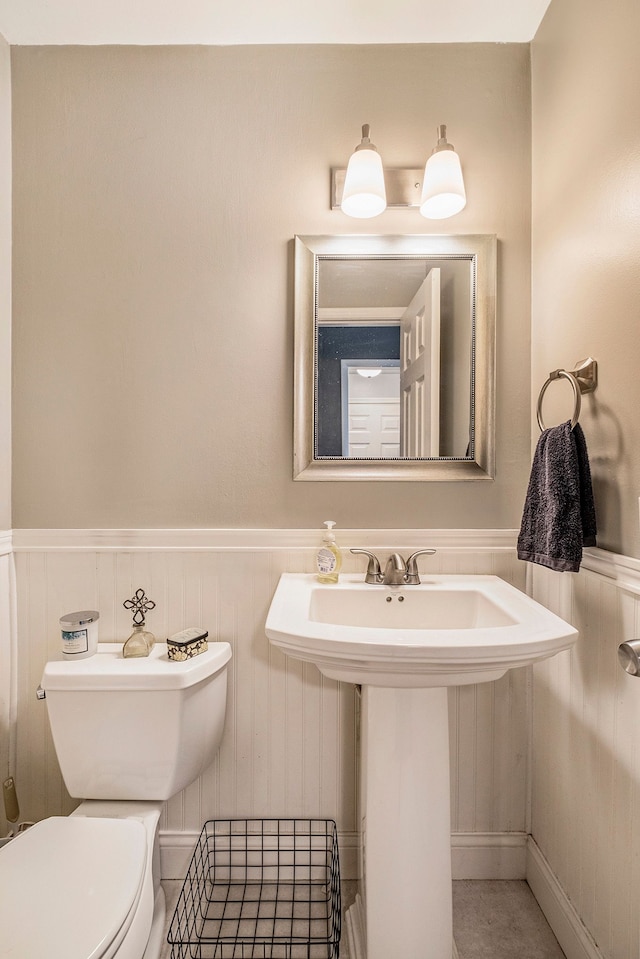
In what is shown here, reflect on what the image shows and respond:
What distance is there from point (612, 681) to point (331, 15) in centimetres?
179

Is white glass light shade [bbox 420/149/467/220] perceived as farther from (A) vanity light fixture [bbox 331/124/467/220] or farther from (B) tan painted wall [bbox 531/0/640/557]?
(B) tan painted wall [bbox 531/0/640/557]

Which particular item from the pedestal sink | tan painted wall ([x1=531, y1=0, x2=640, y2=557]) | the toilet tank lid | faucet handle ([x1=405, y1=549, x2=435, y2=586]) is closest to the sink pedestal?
the pedestal sink

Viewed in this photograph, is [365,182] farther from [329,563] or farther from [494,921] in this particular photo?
[494,921]

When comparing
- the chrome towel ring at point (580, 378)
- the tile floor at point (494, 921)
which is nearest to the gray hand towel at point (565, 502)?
the chrome towel ring at point (580, 378)

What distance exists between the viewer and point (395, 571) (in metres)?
1.38

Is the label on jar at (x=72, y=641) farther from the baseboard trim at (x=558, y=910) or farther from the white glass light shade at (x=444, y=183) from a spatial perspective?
the white glass light shade at (x=444, y=183)

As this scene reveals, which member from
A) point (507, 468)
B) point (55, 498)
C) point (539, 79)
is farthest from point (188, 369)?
point (539, 79)

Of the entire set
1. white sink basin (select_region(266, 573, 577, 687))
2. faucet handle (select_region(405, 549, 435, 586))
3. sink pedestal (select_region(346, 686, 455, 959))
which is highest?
faucet handle (select_region(405, 549, 435, 586))

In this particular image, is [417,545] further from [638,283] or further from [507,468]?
[638,283]

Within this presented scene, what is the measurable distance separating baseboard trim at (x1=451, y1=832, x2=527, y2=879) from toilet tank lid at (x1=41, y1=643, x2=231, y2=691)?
0.89m

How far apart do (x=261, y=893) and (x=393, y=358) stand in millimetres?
1512

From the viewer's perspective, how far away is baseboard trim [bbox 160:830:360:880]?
1.52 m

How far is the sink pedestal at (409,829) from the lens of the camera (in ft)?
3.70

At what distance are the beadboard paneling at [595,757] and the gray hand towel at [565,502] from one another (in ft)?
0.28
